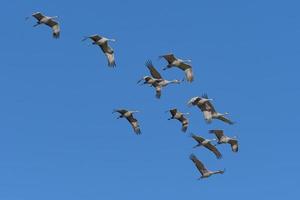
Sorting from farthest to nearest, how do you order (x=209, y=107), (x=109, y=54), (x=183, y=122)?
(x=183, y=122) < (x=209, y=107) < (x=109, y=54)

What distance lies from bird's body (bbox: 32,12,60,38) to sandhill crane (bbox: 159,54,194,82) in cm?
1201

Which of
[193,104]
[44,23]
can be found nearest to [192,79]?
[193,104]

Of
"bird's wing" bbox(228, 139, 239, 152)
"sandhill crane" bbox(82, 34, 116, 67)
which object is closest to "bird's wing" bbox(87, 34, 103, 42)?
"sandhill crane" bbox(82, 34, 116, 67)

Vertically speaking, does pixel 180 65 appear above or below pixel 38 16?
below

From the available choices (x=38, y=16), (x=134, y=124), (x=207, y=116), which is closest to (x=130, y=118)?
(x=134, y=124)

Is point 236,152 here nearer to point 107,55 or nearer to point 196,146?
point 196,146

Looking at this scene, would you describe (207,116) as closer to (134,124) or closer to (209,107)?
(209,107)

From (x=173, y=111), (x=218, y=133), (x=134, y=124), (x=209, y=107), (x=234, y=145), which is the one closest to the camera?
(x=173, y=111)

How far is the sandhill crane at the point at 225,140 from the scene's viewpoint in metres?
182

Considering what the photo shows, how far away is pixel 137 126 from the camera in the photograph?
181 m

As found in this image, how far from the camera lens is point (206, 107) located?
179250mm

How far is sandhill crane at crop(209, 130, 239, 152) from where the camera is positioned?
181625 mm

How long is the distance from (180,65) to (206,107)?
20.8 ft

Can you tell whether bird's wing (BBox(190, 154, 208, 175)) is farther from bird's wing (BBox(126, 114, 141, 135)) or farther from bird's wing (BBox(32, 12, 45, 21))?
bird's wing (BBox(32, 12, 45, 21))
